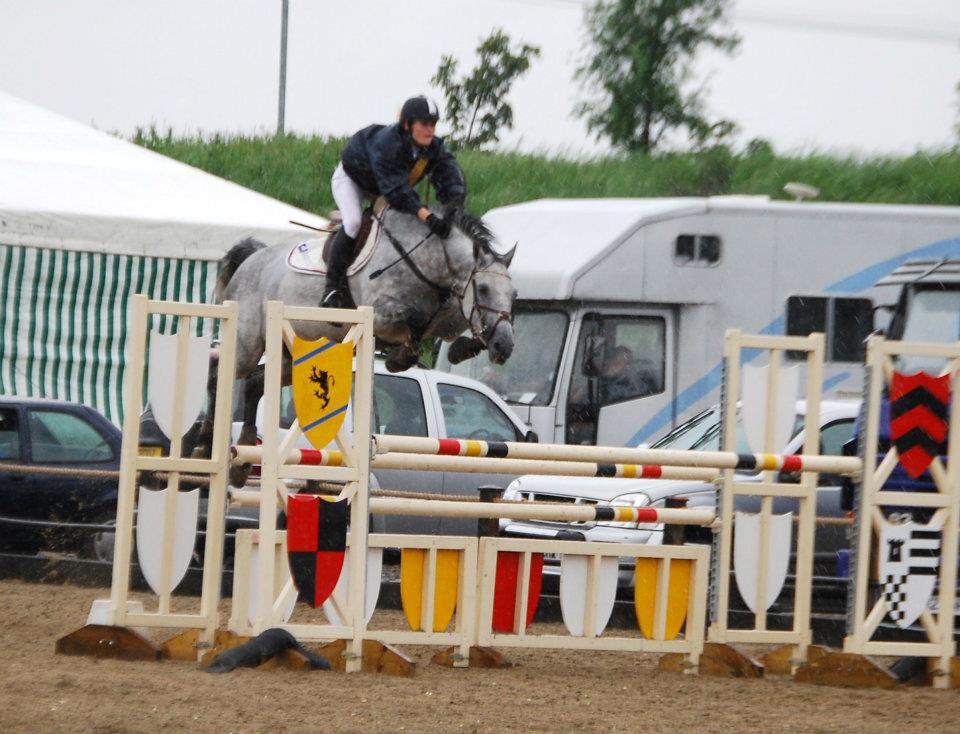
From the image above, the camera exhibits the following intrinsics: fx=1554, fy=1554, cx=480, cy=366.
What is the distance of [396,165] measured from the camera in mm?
7500

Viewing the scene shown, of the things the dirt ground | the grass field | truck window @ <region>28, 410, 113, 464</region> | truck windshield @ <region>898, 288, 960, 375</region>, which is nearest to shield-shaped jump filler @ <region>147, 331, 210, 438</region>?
the dirt ground

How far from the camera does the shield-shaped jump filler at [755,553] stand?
7105mm

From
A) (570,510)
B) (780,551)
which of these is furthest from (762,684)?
(570,510)

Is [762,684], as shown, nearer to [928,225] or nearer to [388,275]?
[388,275]

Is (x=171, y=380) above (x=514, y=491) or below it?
above

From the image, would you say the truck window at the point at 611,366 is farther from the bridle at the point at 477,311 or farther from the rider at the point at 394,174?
the bridle at the point at 477,311

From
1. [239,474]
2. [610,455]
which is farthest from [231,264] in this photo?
[610,455]

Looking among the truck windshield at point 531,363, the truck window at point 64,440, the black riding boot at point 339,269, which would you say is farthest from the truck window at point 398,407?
the black riding boot at point 339,269

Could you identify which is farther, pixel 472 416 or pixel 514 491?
pixel 472 416

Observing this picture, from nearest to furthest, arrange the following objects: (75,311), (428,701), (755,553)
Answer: (428,701), (755,553), (75,311)

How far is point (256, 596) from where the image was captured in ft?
21.4

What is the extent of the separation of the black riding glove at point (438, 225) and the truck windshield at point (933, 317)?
5.63 metres

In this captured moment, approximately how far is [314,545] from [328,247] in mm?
2132

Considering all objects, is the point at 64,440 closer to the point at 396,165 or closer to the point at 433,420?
the point at 433,420
